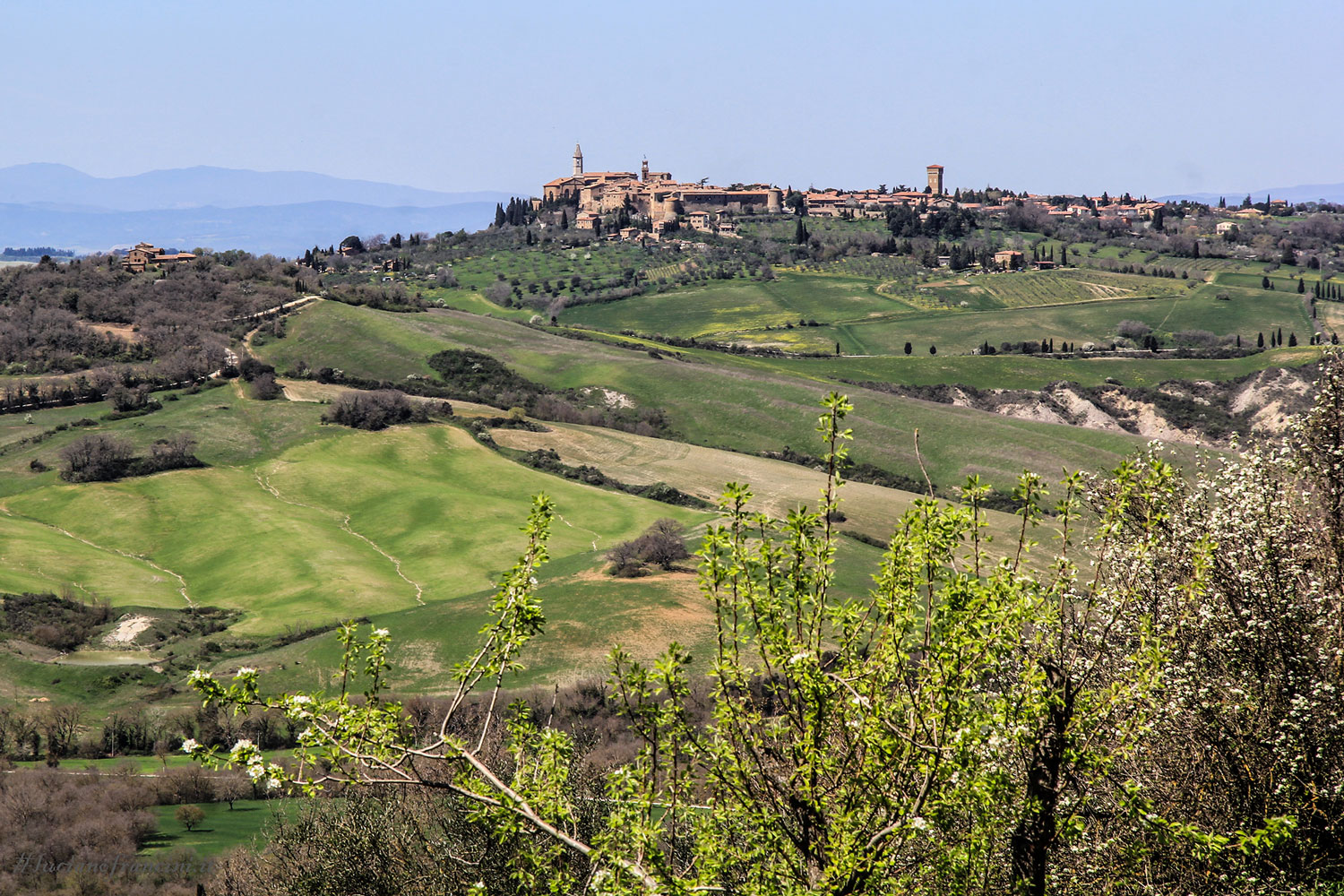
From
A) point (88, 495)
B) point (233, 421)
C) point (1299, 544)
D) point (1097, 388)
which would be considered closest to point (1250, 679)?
point (1299, 544)

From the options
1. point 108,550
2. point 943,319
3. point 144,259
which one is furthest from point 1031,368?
point 144,259

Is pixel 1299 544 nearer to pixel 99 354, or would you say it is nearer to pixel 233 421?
pixel 233 421

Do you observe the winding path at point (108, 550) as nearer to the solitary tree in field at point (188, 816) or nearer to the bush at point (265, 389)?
the bush at point (265, 389)

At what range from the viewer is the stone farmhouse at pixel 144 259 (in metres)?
168

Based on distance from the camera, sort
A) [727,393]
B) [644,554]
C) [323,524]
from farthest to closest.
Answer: [727,393]
[323,524]
[644,554]

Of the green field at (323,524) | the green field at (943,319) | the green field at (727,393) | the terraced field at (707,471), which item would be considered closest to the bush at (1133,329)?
the green field at (943,319)

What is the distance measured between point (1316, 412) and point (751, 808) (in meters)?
14.9

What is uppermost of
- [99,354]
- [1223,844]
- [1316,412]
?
[1316,412]

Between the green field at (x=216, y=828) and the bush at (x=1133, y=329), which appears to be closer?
the green field at (x=216, y=828)

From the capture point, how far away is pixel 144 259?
174125 mm

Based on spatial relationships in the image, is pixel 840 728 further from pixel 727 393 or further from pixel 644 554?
pixel 727 393

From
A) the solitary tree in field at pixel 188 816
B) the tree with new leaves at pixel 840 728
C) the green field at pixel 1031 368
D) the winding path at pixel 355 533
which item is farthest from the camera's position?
the green field at pixel 1031 368

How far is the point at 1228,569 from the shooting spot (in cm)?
1819

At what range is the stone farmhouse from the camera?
168000 millimetres
